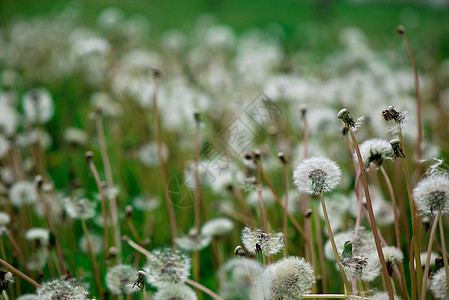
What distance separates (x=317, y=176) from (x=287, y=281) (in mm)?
187

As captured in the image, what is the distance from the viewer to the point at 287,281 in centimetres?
70

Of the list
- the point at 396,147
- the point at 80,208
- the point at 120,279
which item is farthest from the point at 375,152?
the point at 80,208

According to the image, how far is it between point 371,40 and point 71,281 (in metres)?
4.98

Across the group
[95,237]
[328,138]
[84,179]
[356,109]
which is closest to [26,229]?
[95,237]

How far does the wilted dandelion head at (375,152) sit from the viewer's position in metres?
0.80

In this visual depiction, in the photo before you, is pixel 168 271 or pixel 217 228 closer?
pixel 168 271

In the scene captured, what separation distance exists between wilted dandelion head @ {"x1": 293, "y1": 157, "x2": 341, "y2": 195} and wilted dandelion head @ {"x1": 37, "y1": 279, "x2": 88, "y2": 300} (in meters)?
0.42

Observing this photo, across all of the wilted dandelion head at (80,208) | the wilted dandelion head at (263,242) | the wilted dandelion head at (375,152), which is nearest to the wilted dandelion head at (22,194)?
the wilted dandelion head at (80,208)

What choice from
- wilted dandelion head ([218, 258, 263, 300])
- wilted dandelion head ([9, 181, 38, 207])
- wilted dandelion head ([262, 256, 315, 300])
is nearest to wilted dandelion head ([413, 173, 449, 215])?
wilted dandelion head ([262, 256, 315, 300])

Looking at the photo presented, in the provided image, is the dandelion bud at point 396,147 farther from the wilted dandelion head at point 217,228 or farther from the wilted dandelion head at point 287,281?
the wilted dandelion head at point 217,228

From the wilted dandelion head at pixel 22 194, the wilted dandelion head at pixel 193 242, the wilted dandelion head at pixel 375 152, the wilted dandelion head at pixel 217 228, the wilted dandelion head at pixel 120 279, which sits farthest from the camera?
the wilted dandelion head at pixel 22 194

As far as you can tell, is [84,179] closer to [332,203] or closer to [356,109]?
[332,203]

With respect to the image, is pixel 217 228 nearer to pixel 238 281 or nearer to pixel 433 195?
pixel 238 281

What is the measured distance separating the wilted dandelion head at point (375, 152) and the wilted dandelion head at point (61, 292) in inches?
22.3
